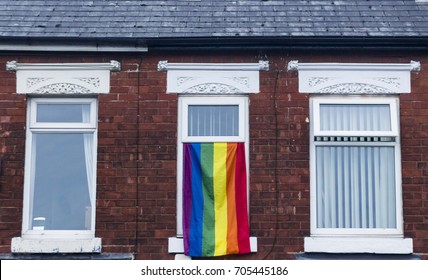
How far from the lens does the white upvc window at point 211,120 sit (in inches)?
336

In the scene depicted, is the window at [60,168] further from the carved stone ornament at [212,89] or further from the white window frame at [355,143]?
the white window frame at [355,143]

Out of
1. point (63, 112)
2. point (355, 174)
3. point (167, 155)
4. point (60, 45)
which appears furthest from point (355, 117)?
point (60, 45)

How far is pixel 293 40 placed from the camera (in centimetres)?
857

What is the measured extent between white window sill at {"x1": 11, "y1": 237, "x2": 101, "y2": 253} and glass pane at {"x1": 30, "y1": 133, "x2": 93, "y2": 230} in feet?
0.83

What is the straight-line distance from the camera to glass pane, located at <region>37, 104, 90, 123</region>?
342 inches

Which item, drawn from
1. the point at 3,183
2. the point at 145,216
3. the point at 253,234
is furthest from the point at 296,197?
the point at 3,183

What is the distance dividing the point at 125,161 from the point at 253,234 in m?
1.78

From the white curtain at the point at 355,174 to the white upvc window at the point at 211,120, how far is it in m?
0.99

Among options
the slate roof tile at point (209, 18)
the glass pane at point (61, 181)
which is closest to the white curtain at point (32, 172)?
the glass pane at point (61, 181)

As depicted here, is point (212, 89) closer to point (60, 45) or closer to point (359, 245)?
point (60, 45)

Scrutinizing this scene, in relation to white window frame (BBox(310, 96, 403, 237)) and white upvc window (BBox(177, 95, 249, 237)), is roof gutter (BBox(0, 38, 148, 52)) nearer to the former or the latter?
white upvc window (BBox(177, 95, 249, 237))

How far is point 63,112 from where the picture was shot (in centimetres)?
870

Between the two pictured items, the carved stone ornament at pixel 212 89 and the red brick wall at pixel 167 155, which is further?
the carved stone ornament at pixel 212 89

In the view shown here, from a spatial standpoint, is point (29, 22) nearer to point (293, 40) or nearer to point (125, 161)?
point (125, 161)
